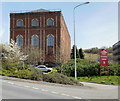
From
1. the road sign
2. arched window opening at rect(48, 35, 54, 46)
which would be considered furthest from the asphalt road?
arched window opening at rect(48, 35, 54, 46)

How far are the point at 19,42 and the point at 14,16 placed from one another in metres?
8.11

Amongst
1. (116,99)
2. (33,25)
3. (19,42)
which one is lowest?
(116,99)

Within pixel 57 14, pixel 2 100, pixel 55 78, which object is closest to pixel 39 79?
pixel 55 78

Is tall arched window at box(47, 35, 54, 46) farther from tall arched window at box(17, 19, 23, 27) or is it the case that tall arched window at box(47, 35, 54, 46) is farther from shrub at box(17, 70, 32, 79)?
shrub at box(17, 70, 32, 79)

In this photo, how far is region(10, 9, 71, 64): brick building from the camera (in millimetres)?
51812

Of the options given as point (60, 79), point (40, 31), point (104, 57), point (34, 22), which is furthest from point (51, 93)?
point (34, 22)

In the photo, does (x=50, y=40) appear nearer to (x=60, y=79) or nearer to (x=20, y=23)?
(x=20, y=23)

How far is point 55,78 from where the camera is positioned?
1706 centimetres

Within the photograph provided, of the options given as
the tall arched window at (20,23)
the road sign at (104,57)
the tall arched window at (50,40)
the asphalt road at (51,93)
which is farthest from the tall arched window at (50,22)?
the asphalt road at (51,93)

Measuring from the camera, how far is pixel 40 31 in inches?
2080

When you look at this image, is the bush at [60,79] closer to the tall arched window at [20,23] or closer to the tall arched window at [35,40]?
the tall arched window at [35,40]

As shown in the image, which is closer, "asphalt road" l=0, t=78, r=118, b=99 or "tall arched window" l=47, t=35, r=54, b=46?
"asphalt road" l=0, t=78, r=118, b=99

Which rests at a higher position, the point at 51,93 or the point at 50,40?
the point at 50,40

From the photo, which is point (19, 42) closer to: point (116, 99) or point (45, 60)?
point (45, 60)
